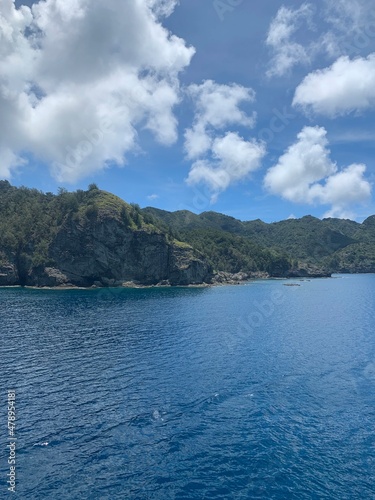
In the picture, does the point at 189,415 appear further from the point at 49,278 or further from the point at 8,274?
the point at 8,274

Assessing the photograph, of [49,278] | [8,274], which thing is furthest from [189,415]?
[8,274]

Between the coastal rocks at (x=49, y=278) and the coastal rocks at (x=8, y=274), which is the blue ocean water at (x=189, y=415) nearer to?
the coastal rocks at (x=49, y=278)

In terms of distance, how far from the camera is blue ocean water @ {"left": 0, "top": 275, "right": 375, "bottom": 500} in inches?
937

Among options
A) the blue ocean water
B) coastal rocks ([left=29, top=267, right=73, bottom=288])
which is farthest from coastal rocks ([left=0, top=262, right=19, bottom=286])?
the blue ocean water

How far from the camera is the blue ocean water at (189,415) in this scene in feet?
78.1

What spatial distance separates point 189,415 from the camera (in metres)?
33.5

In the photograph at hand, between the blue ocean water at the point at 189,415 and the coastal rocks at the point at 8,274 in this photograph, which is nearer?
the blue ocean water at the point at 189,415

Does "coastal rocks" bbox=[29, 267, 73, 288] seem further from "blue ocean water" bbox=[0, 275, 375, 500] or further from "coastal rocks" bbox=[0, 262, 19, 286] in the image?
"blue ocean water" bbox=[0, 275, 375, 500]

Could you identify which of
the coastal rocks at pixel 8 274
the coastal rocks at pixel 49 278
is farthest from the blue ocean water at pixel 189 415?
the coastal rocks at pixel 8 274

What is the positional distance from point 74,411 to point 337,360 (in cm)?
4037

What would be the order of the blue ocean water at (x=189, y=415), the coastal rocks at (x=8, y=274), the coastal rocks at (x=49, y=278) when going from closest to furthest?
1. the blue ocean water at (x=189, y=415)
2. the coastal rocks at (x=49, y=278)
3. the coastal rocks at (x=8, y=274)

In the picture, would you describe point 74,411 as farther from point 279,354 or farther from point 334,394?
point 279,354

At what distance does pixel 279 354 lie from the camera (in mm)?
56281

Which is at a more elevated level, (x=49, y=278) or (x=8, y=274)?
(x=8, y=274)
